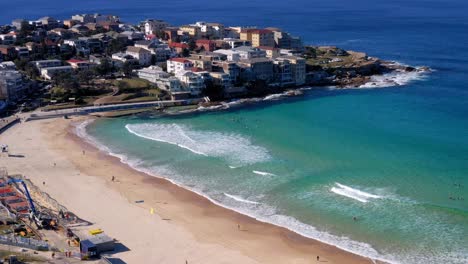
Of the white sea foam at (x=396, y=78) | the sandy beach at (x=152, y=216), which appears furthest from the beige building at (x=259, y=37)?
the sandy beach at (x=152, y=216)

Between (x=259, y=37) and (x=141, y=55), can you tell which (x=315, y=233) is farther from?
(x=259, y=37)

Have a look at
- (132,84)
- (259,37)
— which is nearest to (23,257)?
(132,84)

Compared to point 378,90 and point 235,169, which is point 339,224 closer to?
point 235,169

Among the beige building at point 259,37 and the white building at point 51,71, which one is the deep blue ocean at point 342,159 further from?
the beige building at point 259,37

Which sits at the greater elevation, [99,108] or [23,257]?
[23,257]

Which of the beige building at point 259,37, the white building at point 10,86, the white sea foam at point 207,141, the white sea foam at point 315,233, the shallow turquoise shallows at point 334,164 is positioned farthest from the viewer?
the beige building at point 259,37
